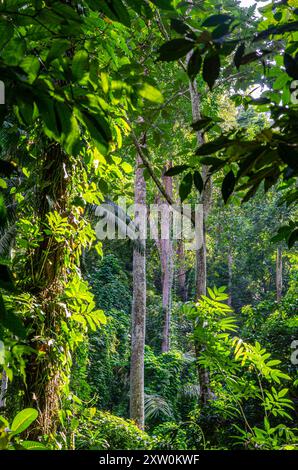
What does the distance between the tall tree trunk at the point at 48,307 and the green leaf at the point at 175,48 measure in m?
1.17

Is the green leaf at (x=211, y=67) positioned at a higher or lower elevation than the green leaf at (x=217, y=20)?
lower

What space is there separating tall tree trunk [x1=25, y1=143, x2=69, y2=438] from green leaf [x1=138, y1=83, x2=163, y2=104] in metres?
1.07

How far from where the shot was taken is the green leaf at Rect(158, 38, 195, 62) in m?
0.70

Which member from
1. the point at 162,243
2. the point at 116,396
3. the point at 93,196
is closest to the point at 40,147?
the point at 93,196

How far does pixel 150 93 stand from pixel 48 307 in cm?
118

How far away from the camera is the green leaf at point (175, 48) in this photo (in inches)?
27.7

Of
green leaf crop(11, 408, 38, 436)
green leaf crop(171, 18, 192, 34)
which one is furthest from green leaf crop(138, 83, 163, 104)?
green leaf crop(11, 408, 38, 436)

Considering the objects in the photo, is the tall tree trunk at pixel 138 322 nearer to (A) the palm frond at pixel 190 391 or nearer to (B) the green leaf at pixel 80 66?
(A) the palm frond at pixel 190 391

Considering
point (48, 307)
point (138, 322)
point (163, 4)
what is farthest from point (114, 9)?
point (138, 322)

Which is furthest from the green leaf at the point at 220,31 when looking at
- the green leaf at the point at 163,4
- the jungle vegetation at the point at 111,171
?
the green leaf at the point at 163,4

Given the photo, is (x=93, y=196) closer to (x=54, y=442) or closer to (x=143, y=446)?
(x=54, y=442)

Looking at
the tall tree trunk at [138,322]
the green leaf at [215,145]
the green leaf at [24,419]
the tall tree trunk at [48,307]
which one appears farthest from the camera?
the tall tree trunk at [138,322]

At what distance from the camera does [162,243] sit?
51.9 feet

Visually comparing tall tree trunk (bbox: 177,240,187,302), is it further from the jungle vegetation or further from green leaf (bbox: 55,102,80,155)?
green leaf (bbox: 55,102,80,155)
